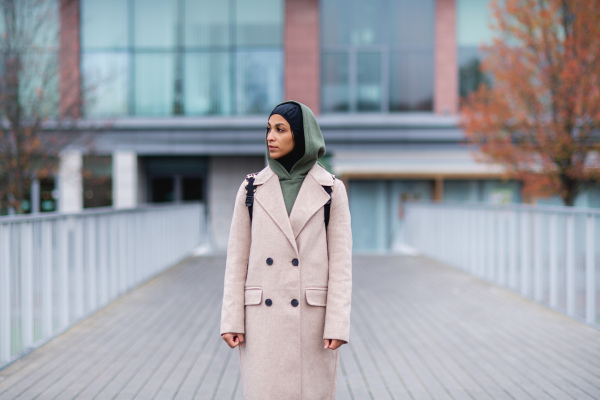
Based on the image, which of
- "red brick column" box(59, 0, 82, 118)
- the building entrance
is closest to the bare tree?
"red brick column" box(59, 0, 82, 118)

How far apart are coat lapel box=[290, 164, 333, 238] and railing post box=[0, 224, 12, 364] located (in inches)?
131

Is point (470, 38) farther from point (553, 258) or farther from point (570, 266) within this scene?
point (570, 266)

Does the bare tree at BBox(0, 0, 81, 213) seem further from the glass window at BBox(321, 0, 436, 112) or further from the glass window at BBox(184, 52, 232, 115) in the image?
the glass window at BBox(321, 0, 436, 112)

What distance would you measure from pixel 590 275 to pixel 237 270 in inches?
197

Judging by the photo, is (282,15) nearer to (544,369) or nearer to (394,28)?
(394,28)

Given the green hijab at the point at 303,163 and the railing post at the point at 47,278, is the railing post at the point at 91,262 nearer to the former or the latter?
the railing post at the point at 47,278

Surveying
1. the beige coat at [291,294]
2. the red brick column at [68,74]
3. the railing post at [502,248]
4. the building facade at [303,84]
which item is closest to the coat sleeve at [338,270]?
the beige coat at [291,294]

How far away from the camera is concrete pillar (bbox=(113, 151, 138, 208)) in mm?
19062

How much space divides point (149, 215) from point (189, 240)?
407cm

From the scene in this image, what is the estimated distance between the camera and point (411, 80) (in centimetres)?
1878

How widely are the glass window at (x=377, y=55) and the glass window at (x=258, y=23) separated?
146 cm

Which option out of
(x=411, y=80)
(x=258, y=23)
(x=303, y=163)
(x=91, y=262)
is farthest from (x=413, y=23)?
(x=303, y=163)

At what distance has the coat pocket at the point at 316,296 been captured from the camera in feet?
9.53

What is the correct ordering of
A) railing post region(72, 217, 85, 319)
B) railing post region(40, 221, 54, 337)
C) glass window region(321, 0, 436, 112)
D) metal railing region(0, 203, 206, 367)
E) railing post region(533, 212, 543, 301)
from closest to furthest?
metal railing region(0, 203, 206, 367) → railing post region(40, 221, 54, 337) → railing post region(72, 217, 85, 319) → railing post region(533, 212, 543, 301) → glass window region(321, 0, 436, 112)
